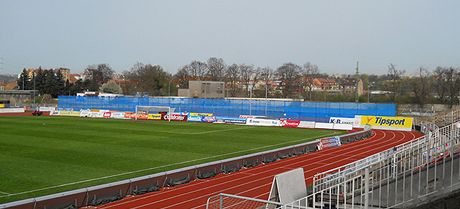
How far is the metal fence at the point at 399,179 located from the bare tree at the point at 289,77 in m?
110

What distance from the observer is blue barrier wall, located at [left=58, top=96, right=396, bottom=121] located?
209 ft

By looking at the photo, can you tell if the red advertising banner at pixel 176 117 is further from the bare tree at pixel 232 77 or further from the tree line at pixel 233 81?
the bare tree at pixel 232 77

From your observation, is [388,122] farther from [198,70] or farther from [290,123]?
[198,70]

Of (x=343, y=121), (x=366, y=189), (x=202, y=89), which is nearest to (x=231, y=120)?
(x=343, y=121)

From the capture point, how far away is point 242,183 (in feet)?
74.5

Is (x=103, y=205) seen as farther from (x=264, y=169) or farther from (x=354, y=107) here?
(x=354, y=107)

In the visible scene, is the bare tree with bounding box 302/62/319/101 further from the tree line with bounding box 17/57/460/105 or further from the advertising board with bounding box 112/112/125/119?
the advertising board with bounding box 112/112/125/119

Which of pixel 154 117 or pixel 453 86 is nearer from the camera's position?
pixel 154 117

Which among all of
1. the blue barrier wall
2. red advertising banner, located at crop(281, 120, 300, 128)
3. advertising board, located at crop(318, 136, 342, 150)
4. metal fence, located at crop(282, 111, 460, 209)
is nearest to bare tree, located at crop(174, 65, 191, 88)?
the blue barrier wall

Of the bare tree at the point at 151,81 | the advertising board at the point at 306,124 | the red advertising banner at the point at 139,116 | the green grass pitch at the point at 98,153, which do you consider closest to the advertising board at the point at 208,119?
the red advertising banner at the point at 139,116

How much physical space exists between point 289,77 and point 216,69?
27.8 meters

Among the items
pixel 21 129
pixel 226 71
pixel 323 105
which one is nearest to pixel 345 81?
pixel 226 71

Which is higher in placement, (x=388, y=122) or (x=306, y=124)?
(x=388, y=122)

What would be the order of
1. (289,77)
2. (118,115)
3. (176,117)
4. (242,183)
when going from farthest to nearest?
(289,77) → (118,115) → (176,117) → (242,183)
